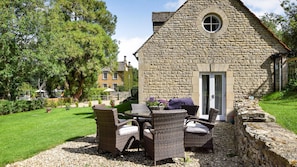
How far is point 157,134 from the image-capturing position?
4.87 metres

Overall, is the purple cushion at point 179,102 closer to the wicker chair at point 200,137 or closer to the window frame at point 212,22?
the window frame at point 212,22

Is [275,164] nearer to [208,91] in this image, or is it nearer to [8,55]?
[208,91]

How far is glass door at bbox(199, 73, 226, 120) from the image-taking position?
10.9 m

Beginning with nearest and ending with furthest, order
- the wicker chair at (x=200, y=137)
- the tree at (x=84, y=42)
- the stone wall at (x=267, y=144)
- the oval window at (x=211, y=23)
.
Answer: the stone wall at (x=267, y=144) → the wicker chair at (x=200, y=137) → the oval window at (x=211, y=23) → the tree at (x=84, y=42)

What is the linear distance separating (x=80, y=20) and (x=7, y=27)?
11.7 metres

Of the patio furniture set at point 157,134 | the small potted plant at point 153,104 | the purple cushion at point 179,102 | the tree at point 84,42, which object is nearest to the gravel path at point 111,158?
the patio furniture set at point 157,134

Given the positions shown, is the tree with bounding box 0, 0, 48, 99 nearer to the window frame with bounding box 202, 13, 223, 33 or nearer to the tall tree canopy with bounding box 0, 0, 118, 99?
the tall tree canopy with bounding box 0, 0, 118, 99

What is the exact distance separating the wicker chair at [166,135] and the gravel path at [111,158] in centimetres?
26

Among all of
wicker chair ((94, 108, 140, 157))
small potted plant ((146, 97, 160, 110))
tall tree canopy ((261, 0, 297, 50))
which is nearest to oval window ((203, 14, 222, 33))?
small potted plant ((146, 97, 160, 110))

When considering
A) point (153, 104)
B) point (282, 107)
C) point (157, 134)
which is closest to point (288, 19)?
point (282, 107)

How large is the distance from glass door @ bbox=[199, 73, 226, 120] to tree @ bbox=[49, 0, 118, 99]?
1632 cm

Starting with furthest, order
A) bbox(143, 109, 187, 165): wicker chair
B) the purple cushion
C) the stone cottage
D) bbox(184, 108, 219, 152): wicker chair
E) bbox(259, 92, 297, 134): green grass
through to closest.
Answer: the stone cottage, the purple cushion, bbox(259, 92, 297, 134): green grass, bbox(184, 108, 219, 152): wicker chair, bbox(143, 109, 187, 165): wicker chair

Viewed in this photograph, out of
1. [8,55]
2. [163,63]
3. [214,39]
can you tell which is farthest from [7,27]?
[214,39]

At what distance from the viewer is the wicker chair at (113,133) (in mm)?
5391
